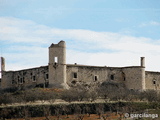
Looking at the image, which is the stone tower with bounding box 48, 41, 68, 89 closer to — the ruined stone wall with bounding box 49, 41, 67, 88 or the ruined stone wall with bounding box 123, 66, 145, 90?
the ruined stone wall with bounding box 49, 41, 67, 88

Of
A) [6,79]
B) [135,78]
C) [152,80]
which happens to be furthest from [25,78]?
[152,80]

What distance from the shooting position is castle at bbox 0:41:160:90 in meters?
51.5

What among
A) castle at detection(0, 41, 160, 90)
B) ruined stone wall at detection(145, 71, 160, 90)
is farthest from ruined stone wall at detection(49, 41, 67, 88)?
ruined stone wall at detection(145, 71, 160, 90)

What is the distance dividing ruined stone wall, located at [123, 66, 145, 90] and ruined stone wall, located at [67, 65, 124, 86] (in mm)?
1197

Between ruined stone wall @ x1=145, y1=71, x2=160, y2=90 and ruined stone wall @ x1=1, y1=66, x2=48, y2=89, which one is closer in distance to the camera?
ruined stone wall @ x1=1, y1=66, x2=48, y2=89

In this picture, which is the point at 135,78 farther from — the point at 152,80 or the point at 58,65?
the point at 58,65

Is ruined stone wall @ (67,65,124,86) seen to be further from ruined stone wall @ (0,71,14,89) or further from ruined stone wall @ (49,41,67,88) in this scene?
ruined stone wall @ (0,71,14,89)

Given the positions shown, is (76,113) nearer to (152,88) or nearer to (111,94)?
(111,94)

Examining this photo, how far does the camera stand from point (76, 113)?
41.8 meters

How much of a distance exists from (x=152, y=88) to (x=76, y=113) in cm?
1997

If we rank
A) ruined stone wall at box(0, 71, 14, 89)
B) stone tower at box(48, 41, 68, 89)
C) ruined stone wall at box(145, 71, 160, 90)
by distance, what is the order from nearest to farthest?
stone tower at box(48, 41, 68, 89), ruined stone wall at box(145, 71, 160, 90), ruined stone wall at box(0, 71, 14, 89)

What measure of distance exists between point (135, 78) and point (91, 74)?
19.5 ft

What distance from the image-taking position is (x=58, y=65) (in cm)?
5141

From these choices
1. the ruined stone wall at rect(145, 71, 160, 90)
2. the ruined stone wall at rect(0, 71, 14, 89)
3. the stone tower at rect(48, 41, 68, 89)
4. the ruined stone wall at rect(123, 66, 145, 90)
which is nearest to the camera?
the stone tower at rect(48, 41, 68, 89)
